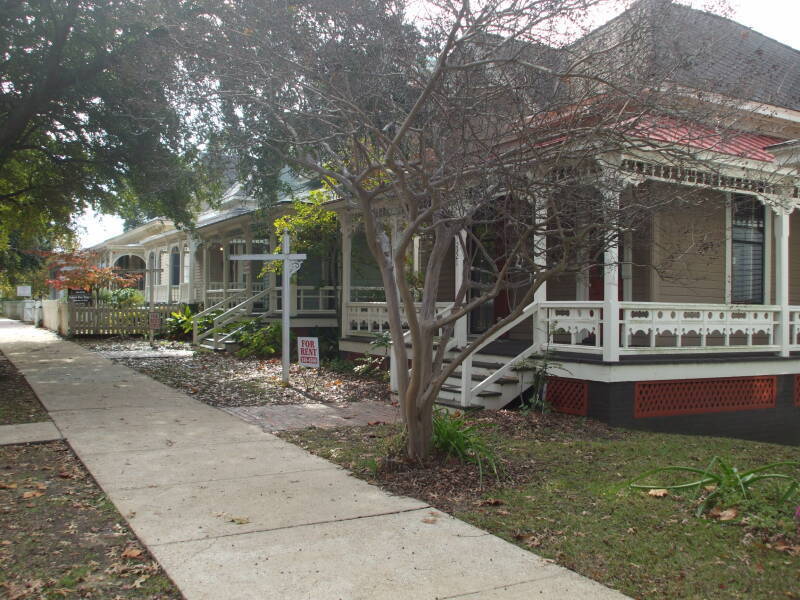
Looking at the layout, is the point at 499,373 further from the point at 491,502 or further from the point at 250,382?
the point at 250,382

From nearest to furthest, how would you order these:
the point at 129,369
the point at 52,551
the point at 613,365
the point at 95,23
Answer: the point at 52,551 < the point at 613,365 < the point at 95,23 < the point at 129,369

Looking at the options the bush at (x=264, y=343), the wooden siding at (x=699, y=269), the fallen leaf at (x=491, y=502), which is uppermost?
the wooden siding at (x=699, y=269)

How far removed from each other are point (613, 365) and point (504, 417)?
1549 millimetres

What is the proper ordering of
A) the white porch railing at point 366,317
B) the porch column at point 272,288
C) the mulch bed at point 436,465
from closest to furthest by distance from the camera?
1. the mulch bed at point 436,465
2. the white porch railing at point 366,317
3. the porch column at point 272,288

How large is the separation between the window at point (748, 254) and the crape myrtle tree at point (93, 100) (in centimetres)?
898

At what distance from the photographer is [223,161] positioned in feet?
34.8

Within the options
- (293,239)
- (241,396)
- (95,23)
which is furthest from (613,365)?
(95,23)

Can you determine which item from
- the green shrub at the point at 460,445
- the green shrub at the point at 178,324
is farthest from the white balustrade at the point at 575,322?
the green shrub at the point at 178,324

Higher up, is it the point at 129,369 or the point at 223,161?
the point at 223,161

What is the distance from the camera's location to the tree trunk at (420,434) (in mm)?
6586

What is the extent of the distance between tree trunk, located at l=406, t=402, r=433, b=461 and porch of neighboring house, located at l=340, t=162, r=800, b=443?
301cm

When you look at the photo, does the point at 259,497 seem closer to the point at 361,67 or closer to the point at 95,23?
the point at 361,67

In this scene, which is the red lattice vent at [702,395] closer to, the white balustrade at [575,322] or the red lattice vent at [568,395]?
the red lattice vent at [568,395]

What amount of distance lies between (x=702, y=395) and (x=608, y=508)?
18.2 feet
